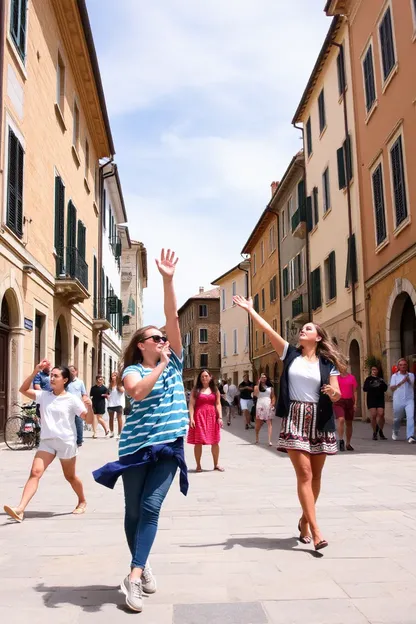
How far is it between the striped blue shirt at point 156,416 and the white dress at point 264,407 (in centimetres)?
1143

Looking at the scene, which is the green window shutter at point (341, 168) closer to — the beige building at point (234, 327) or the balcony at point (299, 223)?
the balcony at point (299, 223)

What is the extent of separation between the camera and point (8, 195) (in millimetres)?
13844

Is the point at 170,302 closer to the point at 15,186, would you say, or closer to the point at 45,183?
the point at 15,186

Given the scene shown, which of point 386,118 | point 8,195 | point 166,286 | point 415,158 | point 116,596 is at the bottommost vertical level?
point 116,596

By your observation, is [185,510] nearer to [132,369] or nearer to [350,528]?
[350,528]

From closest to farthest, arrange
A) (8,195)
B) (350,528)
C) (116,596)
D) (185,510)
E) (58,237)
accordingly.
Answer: (116,596)
(350,528)
(185,510)
(8,195)
(58,237)

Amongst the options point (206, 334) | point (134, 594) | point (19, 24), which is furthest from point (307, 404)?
point (206, 334)

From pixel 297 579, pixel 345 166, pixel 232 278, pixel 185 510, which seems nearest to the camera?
pixel 297 579

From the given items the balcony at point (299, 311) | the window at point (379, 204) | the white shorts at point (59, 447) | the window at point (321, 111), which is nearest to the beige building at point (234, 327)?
the balcony at point (299, 311)

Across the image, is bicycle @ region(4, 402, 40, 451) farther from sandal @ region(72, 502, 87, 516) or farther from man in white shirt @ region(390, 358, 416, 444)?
man in white shirt @ region(390, 358, 416, 444)

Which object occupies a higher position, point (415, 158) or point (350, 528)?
point (415, 158)

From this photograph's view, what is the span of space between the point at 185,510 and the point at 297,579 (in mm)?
2885

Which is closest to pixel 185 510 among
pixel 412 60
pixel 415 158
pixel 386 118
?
pixel 415 158

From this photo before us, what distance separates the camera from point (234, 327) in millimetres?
58188
